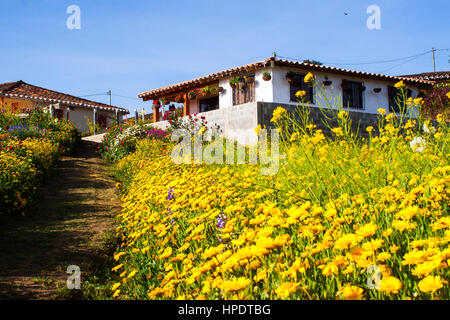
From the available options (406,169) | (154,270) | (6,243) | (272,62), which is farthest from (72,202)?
(272,62)

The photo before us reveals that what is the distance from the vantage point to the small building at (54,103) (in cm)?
2623

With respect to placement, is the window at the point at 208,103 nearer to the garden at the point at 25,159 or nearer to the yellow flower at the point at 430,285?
the garden at the point at 25,159

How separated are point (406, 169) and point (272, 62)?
12.5m

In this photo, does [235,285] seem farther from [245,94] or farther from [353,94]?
[353,94]

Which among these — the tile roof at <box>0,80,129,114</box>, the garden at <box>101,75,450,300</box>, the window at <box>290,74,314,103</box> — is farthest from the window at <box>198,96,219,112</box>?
the garden at <box>101,75,450,300</box>

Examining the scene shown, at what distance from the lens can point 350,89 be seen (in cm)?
1783

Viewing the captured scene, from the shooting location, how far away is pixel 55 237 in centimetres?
474

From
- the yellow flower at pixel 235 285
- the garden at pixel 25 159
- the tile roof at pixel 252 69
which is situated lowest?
the yellow flower at pixel 235 285

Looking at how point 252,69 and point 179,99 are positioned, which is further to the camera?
point 179,99

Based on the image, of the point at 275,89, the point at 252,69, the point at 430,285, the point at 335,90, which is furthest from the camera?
the point at 335,90

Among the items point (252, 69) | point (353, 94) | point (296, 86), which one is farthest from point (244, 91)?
point (353, 94)

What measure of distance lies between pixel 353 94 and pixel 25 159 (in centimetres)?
1526

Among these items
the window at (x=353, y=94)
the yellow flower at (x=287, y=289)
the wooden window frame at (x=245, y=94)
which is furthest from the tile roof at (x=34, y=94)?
the yellow flower at (x=287, y=289)

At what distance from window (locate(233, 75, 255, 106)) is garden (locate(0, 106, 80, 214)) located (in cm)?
751
